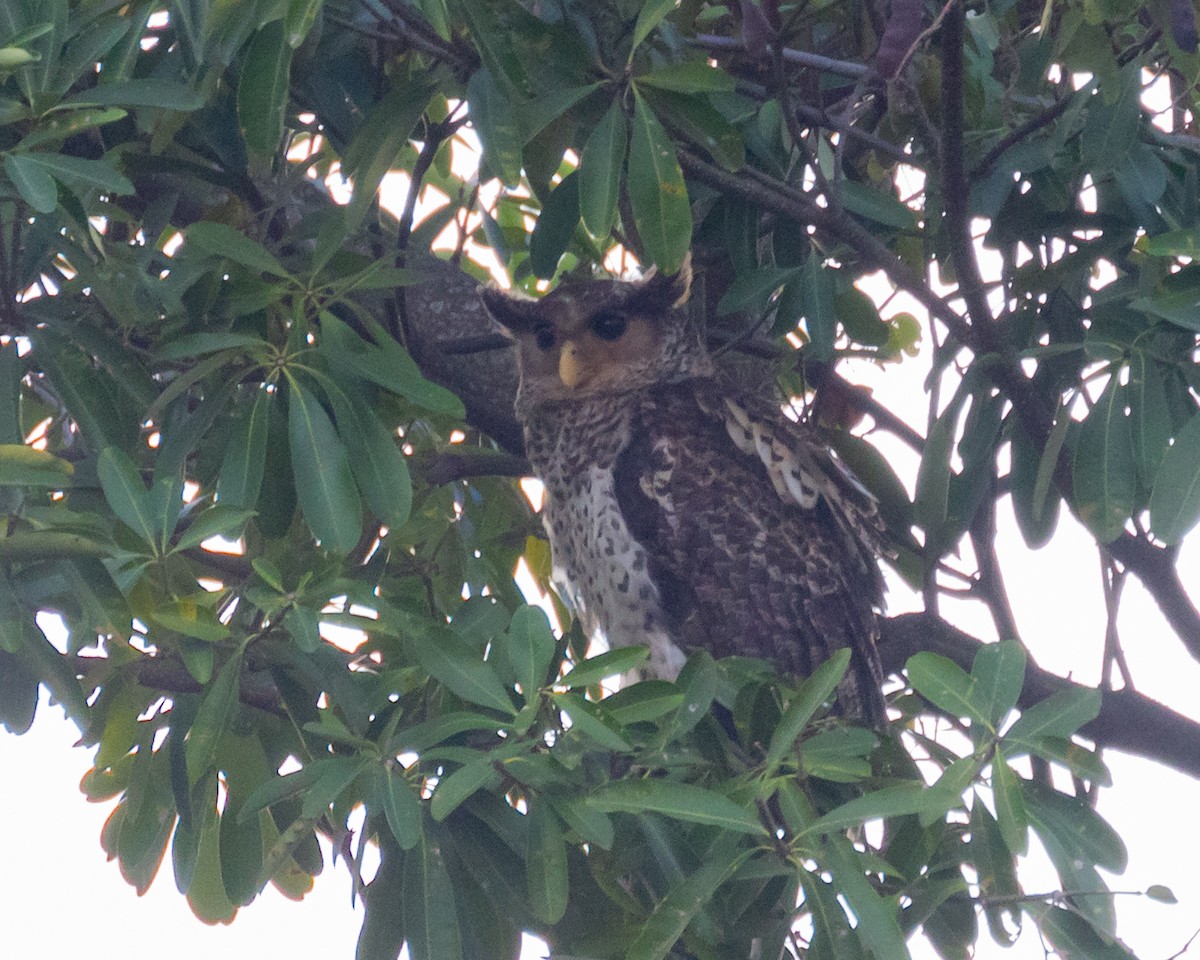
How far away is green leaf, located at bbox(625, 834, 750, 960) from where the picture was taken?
1.97m

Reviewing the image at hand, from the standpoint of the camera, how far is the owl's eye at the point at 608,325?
155 inches

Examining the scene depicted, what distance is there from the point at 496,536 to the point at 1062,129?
1.61 metres

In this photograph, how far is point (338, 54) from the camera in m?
2.83

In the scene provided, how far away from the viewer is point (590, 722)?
6.36 feet

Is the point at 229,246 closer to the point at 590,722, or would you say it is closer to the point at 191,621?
the point at 191,621

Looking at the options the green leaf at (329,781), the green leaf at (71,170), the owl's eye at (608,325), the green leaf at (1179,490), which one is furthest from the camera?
the owl's eye at (608,325)

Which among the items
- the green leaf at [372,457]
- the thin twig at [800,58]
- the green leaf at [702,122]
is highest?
the thin twig at [800,58]

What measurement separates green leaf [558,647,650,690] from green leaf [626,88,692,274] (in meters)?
0.72

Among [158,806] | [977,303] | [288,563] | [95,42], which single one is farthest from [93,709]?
[977,303]

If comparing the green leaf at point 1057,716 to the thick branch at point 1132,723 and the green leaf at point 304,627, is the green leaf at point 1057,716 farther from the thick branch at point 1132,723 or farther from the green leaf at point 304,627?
the thick branch at point 1132,723

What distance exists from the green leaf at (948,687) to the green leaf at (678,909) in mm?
318

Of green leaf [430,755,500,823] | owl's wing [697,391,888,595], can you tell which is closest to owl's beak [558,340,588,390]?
owl's wing [697,391,888,595]

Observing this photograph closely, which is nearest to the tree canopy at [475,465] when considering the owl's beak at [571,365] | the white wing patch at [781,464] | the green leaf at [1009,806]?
the green leaf at [1009,806]

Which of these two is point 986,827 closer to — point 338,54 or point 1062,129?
point 1062,129
